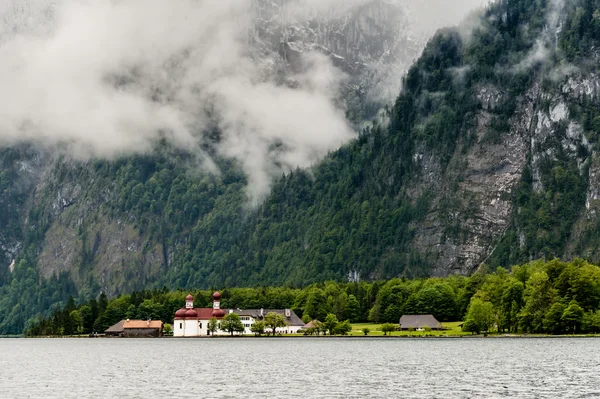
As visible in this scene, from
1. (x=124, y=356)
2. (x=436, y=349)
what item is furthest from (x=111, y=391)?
(x=436, y=349)

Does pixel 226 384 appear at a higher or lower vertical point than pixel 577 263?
lower

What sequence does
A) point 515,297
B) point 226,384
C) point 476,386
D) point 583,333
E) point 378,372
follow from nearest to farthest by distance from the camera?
point 476,386 < point 226,384 < point 378,372 < point 583,333 < point 515,297

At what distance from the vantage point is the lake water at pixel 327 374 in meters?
78.2

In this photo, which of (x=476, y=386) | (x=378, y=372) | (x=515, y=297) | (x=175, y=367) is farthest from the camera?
(x=515, y=297)

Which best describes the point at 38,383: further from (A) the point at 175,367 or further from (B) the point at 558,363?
(B) the point at 558,363

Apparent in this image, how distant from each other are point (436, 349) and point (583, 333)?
40.5 metres

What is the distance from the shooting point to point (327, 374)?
95.5 metres

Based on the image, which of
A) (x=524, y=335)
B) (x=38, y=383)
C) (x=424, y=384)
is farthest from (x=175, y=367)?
(x=524, y=335)

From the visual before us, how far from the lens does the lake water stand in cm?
7819

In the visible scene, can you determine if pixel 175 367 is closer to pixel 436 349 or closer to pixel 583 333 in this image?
pixel 436 349

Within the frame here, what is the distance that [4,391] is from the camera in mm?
82562

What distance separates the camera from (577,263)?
19525 centimetres

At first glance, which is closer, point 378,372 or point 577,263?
point 378,372

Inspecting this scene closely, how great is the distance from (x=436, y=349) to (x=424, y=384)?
58369 millimetres
